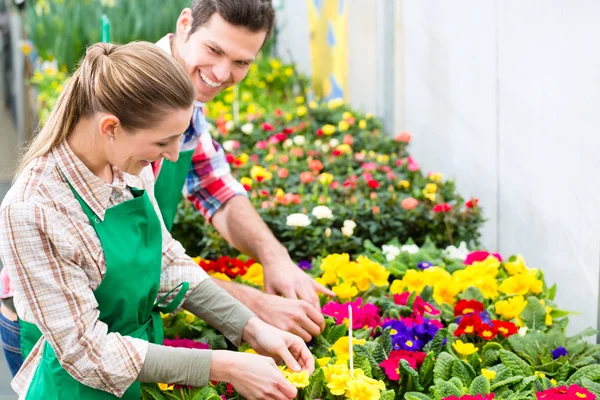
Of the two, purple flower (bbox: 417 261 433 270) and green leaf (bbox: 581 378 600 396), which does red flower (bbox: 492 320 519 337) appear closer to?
green leaf (bbox: 581 378 600 396)

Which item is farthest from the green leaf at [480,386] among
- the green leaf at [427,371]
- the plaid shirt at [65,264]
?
the plaid shirt at [65,264]

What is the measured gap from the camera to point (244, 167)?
13.5 feet

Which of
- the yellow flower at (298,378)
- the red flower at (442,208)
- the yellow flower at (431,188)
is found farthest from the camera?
the yellow flower at (431,188)

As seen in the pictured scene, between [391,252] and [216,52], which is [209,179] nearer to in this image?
[216,52]

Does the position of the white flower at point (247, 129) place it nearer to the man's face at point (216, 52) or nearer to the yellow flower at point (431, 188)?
the yellow flower at point (431, 188)

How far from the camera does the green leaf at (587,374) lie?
1960 mm

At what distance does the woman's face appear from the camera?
1.63 metres

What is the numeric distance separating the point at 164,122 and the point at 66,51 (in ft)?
19.0

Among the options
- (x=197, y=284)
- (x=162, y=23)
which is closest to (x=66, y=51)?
(x=162, y=23)

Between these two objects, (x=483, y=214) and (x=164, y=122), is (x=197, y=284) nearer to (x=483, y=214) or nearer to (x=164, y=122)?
(x=164, y=122)

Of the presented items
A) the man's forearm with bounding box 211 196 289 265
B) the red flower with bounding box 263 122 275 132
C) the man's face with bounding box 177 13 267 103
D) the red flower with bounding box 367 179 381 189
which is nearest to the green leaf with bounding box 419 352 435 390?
the man's forearm with bounding box 211 196 289 265

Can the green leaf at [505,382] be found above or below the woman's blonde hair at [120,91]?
below

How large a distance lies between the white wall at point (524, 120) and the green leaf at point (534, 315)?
0.35m

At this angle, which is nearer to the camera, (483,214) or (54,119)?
(54,119)
